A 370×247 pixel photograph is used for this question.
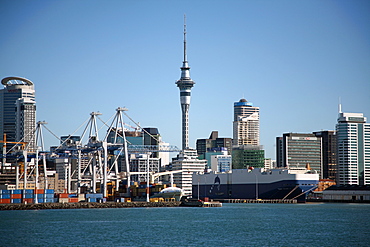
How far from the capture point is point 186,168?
189 metres

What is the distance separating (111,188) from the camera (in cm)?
11456

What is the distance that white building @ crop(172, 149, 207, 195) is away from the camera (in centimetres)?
18425

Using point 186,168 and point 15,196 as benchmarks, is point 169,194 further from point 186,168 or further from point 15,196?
point 186,168

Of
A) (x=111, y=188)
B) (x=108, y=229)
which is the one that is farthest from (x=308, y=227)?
(x=111, y=188)

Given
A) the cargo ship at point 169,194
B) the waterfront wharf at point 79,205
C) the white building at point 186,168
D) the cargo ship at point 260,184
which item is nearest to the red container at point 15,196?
the waterfront wharf at point 79,205

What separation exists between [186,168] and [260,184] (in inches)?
2123

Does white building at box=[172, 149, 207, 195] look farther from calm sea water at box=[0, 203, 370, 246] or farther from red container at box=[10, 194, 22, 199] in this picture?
calm sea water at box=[0, 203, 370, 246]

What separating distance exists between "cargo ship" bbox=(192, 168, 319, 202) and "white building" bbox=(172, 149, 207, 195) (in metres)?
31.4

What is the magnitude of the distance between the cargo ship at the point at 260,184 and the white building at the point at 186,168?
31422mm

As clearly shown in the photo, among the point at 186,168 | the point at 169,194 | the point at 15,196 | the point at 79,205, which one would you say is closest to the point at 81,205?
the point at 79,205

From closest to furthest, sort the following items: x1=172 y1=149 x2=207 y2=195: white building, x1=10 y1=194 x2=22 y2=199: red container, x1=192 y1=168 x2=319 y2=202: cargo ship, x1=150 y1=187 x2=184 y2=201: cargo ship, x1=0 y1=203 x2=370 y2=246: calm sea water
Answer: x1=0 y1=203 x2=370 y2=246: calm sea water → x1=10 y1=194 x2=22 y2=199: red container → x1=150 y1=187 x2=184 y2=201: cargo ship → x1=192 y1=168 x2=319 y2=202: cargo ship → x1=172 y1=149 x2=207 y2=195: white building

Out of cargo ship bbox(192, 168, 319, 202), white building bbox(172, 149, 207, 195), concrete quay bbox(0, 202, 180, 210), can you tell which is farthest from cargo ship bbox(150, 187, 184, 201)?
white building bbox(172, 149, 207, 195)

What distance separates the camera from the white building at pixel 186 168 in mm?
184250

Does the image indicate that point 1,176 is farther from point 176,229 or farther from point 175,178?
point 176,229
